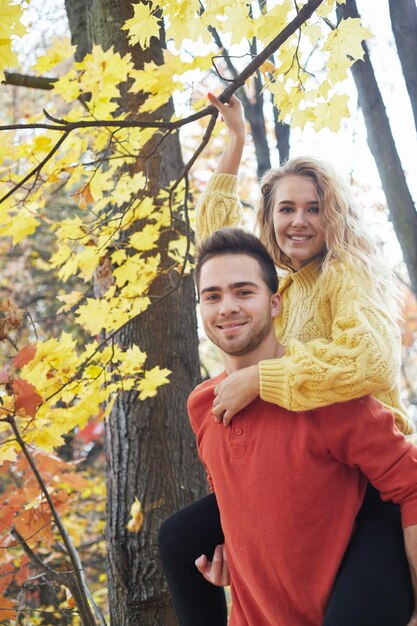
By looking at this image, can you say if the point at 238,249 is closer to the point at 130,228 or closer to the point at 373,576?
the point at 373,576

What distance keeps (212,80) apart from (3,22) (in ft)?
20.3

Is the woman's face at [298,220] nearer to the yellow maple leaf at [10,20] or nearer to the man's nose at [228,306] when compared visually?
the man's nose at [228,306]

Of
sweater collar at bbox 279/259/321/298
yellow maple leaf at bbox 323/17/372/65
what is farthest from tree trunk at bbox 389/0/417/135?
sweater collar at bbox 279/259/321/298

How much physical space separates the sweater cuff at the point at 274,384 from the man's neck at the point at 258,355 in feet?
0.46

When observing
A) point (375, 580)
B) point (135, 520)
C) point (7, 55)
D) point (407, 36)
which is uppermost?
point (407, 36)

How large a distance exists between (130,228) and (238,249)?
4.60 ft

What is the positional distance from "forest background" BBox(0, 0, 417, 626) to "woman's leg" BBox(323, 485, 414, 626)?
1200mm

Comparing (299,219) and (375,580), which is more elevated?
(299,219)

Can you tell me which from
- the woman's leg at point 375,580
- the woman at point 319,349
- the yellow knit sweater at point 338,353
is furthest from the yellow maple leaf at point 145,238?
the woman's leg at point 375,580

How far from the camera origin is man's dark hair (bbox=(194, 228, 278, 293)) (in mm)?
2033

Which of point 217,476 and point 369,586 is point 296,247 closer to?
point 217,476

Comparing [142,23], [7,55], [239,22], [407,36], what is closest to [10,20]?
[7,55]

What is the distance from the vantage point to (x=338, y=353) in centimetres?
177

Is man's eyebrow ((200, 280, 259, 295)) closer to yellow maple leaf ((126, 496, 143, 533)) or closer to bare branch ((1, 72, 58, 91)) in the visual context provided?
yellow maple leaf ((126, 496, 143, 533))
